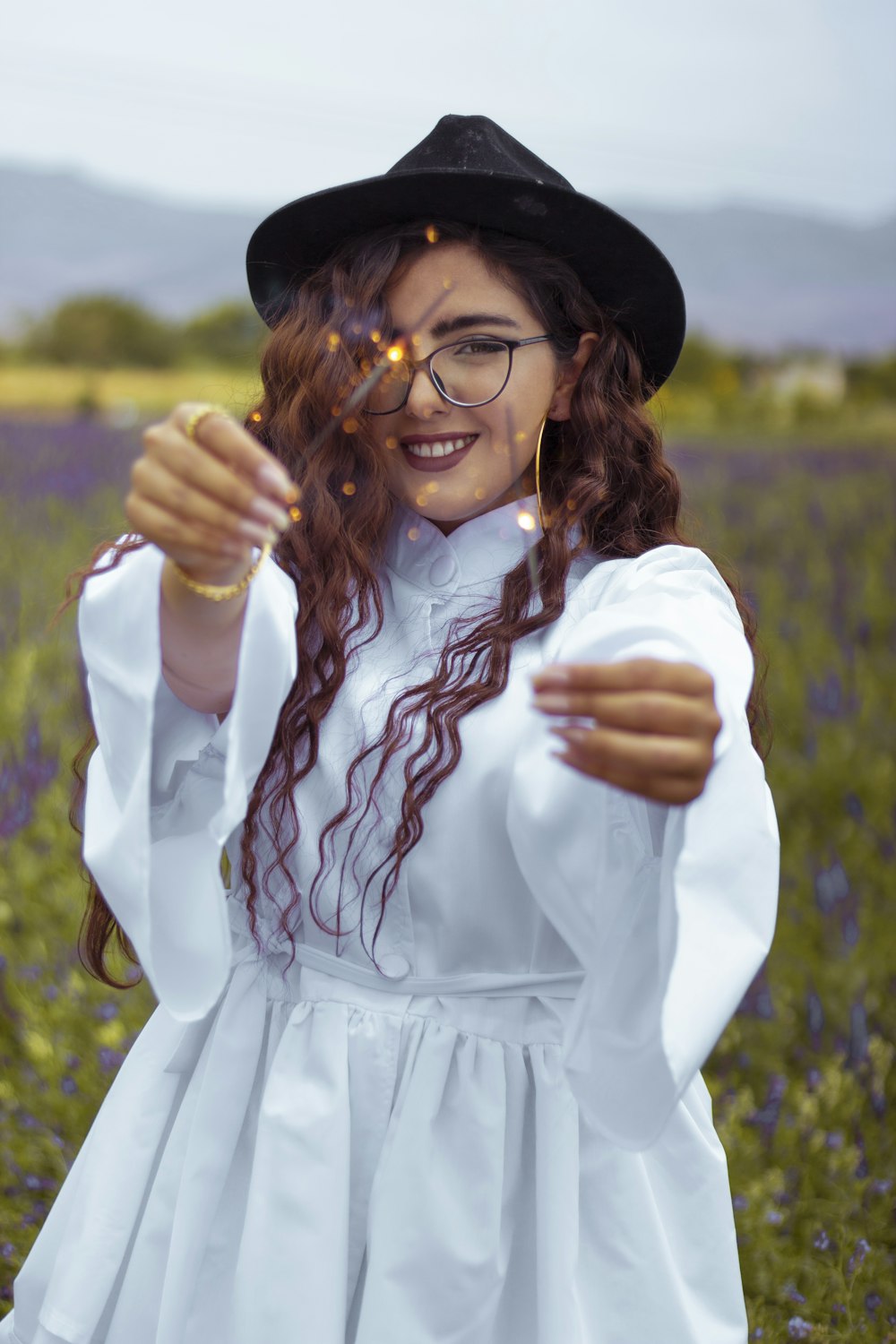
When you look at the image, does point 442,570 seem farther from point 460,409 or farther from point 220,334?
point 220,334

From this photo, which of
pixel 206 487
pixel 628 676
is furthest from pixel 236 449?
pixel 628 676

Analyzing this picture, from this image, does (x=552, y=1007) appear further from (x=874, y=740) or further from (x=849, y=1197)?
(x=874, y=740)

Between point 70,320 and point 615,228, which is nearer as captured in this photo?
point 615,228

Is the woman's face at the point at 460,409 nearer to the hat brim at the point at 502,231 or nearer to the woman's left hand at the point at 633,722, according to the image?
the hat brim at the point at 502,231

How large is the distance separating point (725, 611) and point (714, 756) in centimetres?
28

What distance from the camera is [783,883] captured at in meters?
3.30

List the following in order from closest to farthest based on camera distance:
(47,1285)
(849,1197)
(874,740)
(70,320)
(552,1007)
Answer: (552,1007), (47,1285), (849,1197), (874,740), (70,320)

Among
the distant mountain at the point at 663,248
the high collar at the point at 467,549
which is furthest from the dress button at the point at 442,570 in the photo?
the distant mountain at the point at 663,248

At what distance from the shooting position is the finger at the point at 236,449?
0.90 m

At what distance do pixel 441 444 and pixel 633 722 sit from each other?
58 cm

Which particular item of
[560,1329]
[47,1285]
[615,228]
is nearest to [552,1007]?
[560,1329]

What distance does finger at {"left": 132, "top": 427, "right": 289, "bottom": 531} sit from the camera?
0.90 meters

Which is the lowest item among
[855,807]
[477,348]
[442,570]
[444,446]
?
[855,807]

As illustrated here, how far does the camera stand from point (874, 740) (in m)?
3.71
